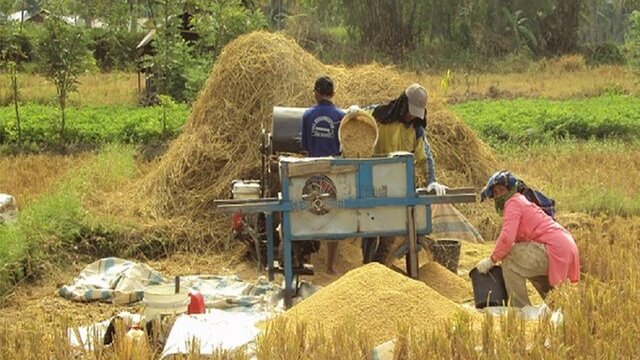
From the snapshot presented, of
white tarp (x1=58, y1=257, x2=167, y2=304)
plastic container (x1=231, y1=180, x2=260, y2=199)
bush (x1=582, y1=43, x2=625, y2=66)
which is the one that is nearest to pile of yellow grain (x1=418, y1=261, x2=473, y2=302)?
plastic container (x1=231, y1=180, x2=260, y2=199)

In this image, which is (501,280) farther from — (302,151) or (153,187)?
(153,187)

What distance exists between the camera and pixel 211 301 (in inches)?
286

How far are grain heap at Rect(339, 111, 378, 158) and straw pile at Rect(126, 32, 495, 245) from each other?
8.13 ft

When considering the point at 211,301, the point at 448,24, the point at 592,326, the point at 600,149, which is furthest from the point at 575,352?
the point at 448,24

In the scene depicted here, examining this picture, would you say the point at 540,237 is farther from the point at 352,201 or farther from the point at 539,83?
the point at 539,83

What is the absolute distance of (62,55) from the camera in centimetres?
1667

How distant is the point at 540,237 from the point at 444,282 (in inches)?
47.5

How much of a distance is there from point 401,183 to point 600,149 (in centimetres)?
834

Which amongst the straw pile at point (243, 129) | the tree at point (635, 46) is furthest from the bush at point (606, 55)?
the straw pile at point (243, 129)

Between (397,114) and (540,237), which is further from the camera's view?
(397,114)

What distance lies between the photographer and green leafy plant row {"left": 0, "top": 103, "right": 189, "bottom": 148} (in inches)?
637

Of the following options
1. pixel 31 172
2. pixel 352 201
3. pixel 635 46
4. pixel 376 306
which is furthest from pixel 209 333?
pixel 635 46

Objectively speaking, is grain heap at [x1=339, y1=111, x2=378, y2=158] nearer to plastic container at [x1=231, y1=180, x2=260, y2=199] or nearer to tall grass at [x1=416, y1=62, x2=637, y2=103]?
plastic container at [x1=231, y1=180, x2=260, y2=199]

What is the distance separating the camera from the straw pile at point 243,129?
10062 millimetres
